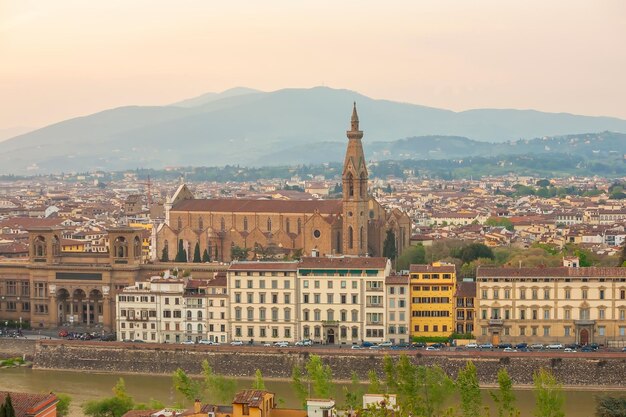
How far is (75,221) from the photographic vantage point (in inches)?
3533

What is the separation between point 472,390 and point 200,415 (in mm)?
9505

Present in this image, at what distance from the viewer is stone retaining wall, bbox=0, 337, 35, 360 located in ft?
157

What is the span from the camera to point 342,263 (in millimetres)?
46688

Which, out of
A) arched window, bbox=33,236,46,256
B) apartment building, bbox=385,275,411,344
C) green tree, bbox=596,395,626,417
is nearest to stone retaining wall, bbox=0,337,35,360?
arched window, bbox=33,236,46,256

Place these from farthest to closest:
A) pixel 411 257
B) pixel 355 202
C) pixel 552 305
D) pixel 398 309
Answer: pixel 355 202
pixel 411 257
pixel 398 309
pixel 552 305

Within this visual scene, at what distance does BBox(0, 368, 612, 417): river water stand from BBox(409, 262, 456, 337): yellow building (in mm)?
5472

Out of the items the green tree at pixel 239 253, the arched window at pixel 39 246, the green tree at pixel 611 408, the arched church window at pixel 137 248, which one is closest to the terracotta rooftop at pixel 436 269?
the arched church window at pixel 137 248

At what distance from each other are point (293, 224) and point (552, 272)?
20768mm

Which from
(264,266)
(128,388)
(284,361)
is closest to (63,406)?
(128,388)

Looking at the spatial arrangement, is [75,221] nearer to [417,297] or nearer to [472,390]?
[417,297]

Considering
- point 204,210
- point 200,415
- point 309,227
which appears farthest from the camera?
point 204,210

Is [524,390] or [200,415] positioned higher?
[200,415]

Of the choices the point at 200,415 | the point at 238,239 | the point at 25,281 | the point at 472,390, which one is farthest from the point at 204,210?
the point at 200,415

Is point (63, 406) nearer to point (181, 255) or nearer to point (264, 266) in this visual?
point (264, 266)
